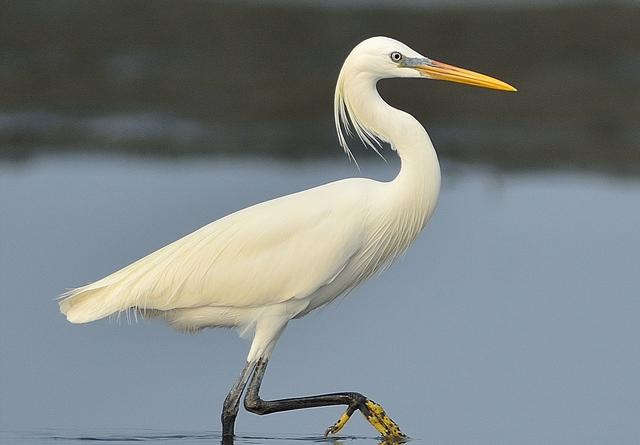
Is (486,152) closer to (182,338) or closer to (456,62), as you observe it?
(456,62)

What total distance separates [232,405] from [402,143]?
1419mm

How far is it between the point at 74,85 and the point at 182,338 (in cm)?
740

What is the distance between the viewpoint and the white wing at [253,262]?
269 inches

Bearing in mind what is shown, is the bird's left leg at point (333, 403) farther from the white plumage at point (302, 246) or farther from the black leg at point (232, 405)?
the white plumage at point (302, 246)

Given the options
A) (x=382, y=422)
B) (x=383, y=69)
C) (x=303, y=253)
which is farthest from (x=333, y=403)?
(x=383, y=69)

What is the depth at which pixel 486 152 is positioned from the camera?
1434 cm

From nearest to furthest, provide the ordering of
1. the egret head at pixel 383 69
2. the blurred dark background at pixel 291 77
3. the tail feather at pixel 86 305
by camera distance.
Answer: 1. the egret head at pixel 383 69
2. the tail feather at pixel 86 305
3. the blurred dark background at pixel 291 77

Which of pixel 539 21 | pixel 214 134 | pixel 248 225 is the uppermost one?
pixel 539 21

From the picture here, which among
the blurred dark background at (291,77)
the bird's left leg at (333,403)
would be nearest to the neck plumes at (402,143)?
the bird's left leg at (333,403)

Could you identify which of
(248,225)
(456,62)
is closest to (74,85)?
(456,62)

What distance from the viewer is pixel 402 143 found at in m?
6.85

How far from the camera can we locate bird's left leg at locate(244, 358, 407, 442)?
685 centimetres

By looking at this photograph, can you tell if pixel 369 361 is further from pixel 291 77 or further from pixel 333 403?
pixel 291 77

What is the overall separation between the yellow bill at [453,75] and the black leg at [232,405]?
155 cm
